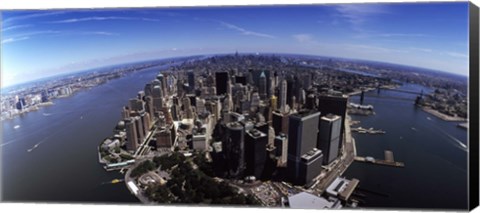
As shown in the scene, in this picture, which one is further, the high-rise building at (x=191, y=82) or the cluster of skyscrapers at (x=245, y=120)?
the high-rise building at (x=191, y=82)

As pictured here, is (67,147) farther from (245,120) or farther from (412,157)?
(412,157)

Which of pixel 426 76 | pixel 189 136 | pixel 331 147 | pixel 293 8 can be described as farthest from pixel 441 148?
pixel 189 136

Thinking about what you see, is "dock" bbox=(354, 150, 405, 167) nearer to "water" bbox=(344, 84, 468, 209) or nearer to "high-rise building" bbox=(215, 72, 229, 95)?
"water" bbox=(344, 84, 468, 209)

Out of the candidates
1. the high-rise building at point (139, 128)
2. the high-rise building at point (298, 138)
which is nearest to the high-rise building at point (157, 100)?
the high-rise building at point (139, 128)

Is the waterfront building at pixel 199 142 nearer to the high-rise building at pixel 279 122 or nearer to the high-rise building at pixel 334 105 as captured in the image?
the high-rise building at pixel 279 122

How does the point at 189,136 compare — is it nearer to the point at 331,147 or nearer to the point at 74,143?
the point at 74,143

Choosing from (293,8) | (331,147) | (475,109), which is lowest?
(331,147)
